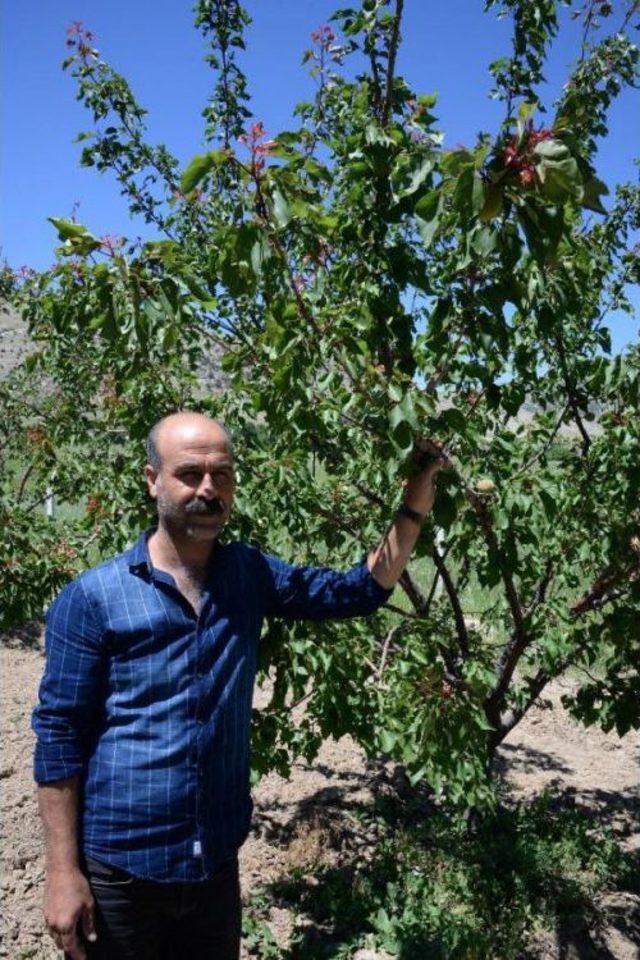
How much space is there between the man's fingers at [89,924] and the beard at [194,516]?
0.86 metres

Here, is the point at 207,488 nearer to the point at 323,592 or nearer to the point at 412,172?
the point at 323,592

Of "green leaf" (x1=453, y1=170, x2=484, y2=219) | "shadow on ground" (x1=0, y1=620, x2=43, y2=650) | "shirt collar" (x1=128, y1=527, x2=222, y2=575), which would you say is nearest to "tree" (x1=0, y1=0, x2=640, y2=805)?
"green leaf" (x1=453, y1=170, x2=484, y2=219)

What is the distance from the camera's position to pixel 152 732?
1739 mm

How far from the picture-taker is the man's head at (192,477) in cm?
182

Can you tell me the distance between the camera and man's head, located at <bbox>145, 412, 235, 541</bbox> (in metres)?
1.82

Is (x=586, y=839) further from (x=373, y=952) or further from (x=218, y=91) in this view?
(x=218, y=91)

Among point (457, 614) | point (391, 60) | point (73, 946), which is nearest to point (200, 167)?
point (391, 60)

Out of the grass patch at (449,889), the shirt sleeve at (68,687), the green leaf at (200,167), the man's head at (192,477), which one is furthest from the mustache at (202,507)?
the grass patch at (449,889)

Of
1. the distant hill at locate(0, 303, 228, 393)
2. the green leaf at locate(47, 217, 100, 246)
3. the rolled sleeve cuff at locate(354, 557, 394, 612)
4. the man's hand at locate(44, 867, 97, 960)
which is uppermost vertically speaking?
the distant hill at locate(0, 303, 228, 393)

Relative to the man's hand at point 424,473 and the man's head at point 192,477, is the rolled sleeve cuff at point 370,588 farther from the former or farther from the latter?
the man's head at point 192,477

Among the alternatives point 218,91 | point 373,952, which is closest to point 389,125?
point 218,91

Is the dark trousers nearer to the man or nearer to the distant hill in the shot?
the man

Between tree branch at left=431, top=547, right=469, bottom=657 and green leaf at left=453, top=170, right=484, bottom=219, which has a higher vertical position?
green leaf at left=453, top=170, right=484, bottom=219

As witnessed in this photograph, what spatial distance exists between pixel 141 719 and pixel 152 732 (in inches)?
1.5
